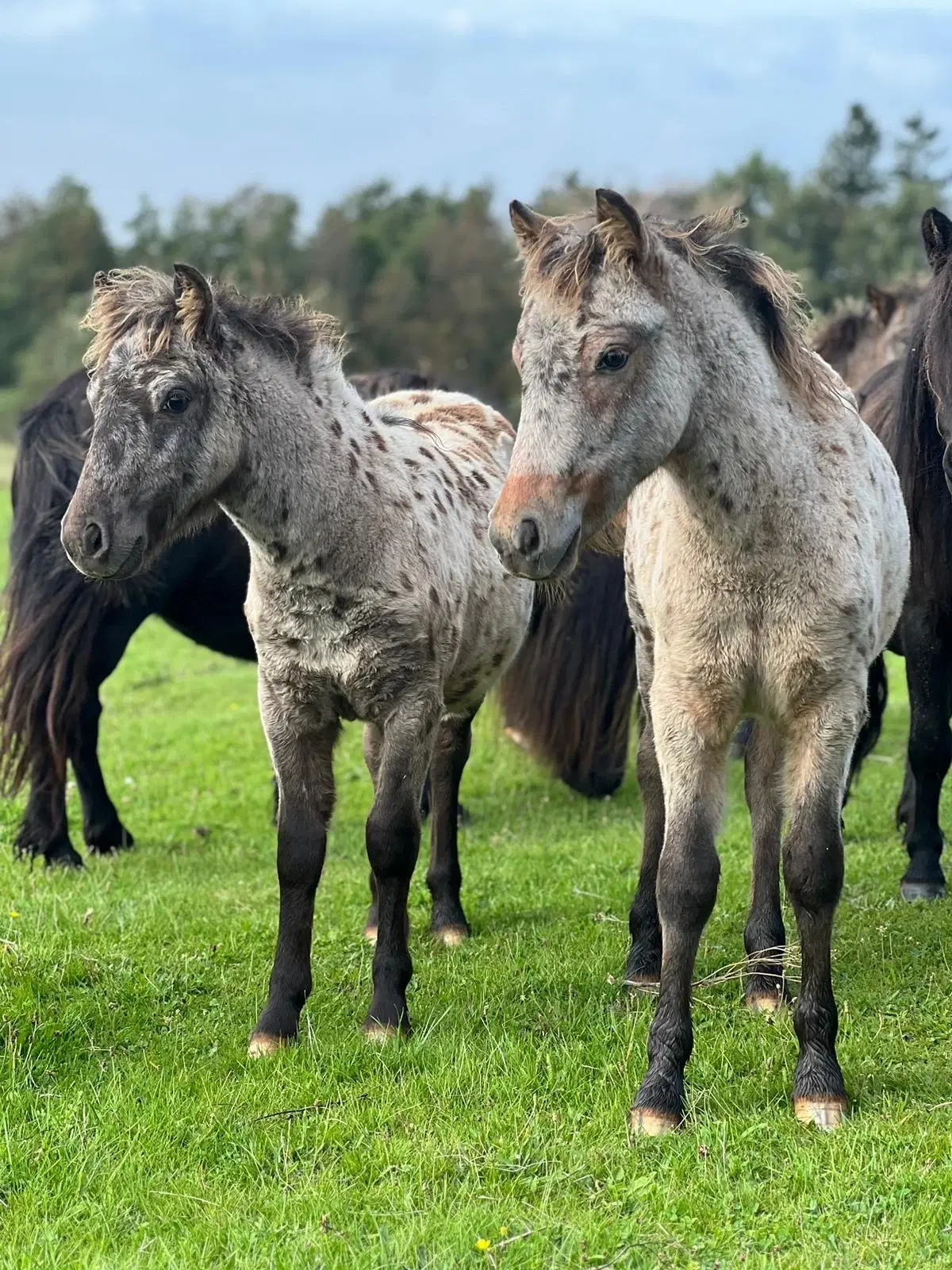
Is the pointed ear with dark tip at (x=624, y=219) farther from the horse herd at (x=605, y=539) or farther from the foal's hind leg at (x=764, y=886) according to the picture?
the foal's hind leg at (x=764, y=886)

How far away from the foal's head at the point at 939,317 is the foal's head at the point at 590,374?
1289 mm

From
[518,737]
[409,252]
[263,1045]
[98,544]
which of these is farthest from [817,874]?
[409,252]

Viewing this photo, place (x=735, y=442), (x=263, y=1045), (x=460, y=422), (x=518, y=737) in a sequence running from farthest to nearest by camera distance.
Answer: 1. (x=518, y=737)
2. (x=460, y=422)
3. (x=263, y=1045)
4. (x=735, y=442)

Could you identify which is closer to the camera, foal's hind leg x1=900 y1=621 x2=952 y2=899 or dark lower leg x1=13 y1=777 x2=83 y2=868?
foal's hind leg x1=900 y1=621 x2=952 y2=899

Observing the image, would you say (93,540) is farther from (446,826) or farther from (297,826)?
(446,826)

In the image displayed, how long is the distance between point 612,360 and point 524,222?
0.52 m

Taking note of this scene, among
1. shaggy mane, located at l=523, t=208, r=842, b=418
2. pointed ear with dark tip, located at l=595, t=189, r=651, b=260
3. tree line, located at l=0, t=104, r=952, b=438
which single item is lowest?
tree line, located at l=0, t=104, r=952, b=438

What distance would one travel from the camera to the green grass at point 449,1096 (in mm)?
3385

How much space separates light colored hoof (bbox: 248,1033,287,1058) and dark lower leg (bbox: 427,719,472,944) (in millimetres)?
1607

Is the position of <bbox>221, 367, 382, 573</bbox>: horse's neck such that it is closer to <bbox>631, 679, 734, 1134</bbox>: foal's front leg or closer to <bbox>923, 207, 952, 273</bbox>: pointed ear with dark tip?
<bbox>631, 679, 734, 1134</bbox>: foal's front leg

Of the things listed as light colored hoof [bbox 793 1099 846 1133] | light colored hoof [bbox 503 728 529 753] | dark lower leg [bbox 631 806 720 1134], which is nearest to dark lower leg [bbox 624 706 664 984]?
dark lower leg [bbox 631 806 720 1134]

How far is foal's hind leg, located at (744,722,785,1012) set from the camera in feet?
16.5

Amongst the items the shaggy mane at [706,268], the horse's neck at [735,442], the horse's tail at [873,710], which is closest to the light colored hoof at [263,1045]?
the horse's neck at [735,442]

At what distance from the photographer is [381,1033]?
15.3ft
